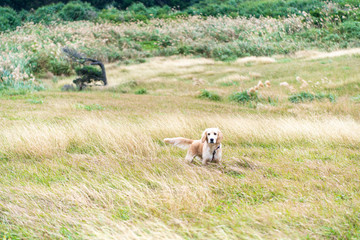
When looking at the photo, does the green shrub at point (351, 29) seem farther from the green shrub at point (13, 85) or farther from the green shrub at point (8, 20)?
the green shrub at point (8, 20)

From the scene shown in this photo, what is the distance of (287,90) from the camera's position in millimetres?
13445

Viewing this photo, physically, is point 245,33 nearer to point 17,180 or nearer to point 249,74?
point 249,74

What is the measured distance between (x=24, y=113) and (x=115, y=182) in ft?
19.8

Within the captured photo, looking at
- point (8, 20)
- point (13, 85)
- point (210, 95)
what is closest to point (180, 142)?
point (210, 95)

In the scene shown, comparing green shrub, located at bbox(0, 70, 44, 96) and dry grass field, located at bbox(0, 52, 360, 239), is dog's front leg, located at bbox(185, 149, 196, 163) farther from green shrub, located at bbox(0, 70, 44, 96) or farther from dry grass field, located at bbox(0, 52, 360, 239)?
green shrub, located at bbox(0, 70, 44, 96)

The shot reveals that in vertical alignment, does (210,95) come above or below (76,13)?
below

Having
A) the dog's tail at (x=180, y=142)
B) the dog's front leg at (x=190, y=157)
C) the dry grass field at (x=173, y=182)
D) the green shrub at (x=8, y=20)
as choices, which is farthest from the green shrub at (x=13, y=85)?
the green shrub at (x=8, y=20)

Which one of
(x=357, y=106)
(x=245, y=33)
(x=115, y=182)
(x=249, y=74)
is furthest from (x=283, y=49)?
(x=115, y=182)

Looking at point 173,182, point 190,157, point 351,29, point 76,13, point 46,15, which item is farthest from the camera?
point 46,15

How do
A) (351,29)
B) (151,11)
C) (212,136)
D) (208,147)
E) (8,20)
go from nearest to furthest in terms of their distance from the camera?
1. (212,136)
2. (208,147)
3. (351,29)
4. (8,20)
5. (151,11)

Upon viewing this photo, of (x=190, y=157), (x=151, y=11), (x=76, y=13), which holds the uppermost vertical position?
(x=151, y=11)

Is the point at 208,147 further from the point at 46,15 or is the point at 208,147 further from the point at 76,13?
the point at 46,15

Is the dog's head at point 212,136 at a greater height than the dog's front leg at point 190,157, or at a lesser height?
greater

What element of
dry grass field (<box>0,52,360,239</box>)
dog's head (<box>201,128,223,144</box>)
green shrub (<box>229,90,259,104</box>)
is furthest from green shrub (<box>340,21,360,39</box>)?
dog's head (<box>201,128,223,144</box>)
